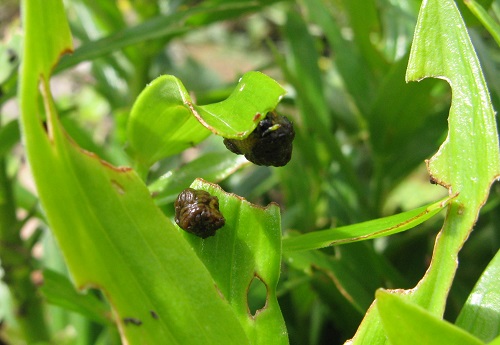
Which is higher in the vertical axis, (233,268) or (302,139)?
(233,268)

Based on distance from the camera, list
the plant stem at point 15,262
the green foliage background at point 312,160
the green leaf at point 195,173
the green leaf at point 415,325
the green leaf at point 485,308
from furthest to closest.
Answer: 1. the plant stem at point 15,262
2. the green foliage background at point 312,160
3. the green leaf at point 195,173
4. the green leaf at point 485,308
5. the green leaf at point 415,325

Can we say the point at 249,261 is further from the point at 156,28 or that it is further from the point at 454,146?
the point at 156,28

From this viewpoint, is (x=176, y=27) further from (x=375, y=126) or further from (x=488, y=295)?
(x=488, y=295)

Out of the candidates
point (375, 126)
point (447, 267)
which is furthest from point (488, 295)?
point (375, 126)

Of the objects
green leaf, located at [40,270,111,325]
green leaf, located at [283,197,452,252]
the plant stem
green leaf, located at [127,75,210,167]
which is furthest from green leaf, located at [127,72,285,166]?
the plant stem

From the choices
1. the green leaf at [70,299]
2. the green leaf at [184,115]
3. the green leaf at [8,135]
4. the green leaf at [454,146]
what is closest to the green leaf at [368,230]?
the green leaf at [454,146]

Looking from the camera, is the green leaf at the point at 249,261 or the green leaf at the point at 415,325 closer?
the green leaf at the point at 415,325

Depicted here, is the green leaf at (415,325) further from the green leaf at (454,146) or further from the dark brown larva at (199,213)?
the dark brown larva at (199,213)
